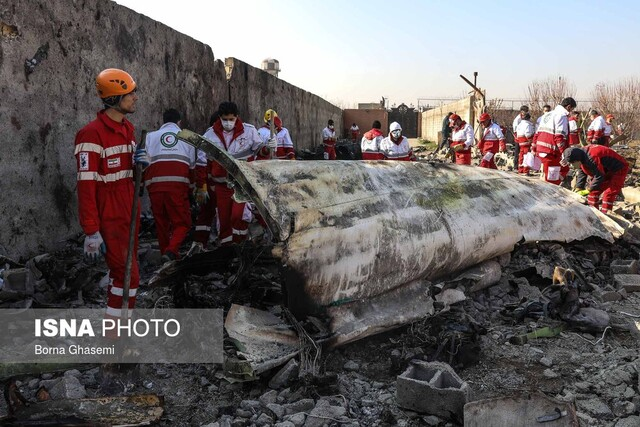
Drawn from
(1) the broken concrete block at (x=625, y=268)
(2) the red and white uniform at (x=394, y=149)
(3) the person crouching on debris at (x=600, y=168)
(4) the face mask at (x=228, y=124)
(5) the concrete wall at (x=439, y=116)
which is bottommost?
(1) the broken concrete block at (x=625, y=268)

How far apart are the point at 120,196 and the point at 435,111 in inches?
1126

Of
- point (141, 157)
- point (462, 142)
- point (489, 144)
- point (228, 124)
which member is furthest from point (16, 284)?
point (489, 144)

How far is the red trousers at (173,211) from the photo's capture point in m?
5.22

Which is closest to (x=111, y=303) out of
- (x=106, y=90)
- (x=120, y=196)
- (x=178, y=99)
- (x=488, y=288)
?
(x=120, y=196)

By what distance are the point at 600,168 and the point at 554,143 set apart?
6.25 feet

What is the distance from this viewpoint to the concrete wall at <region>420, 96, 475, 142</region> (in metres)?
22.0

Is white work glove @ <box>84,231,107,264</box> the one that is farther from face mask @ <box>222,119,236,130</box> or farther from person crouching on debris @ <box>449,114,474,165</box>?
person crouching on debris @ <box>449,114,474,165</box>

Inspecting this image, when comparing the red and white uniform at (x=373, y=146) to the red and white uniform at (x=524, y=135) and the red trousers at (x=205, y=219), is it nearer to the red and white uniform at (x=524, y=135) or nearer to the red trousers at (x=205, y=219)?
Answer: the red trousers at (x=205, y=219)

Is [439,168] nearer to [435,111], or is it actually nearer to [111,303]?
[111,303]

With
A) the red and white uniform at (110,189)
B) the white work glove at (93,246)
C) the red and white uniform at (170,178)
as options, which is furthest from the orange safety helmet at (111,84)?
the red and white uniform at (170,178)

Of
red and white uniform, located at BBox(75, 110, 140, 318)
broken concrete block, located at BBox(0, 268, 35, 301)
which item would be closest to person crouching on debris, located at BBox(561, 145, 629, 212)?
red and white uniform, located at BBox(75, 110, 140, 318)

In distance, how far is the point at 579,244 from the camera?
6328mm

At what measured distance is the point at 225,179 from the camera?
18.0 feet

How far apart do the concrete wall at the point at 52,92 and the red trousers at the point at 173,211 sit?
31.2 inches
